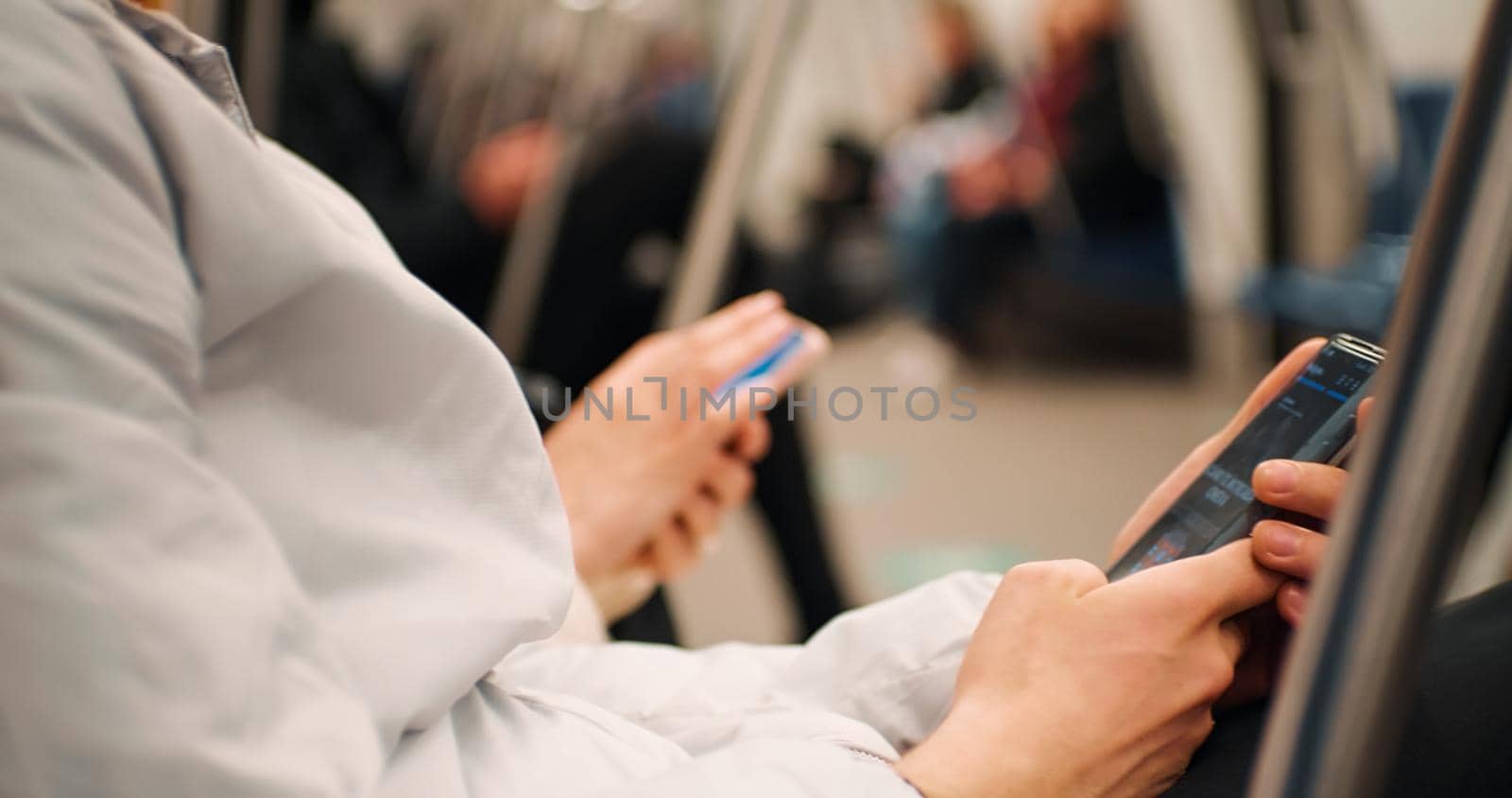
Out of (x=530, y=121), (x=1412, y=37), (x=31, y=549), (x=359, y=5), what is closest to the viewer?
(x=31, y=549)

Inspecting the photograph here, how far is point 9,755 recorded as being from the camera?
0.22m

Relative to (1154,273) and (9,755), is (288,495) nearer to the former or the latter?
(9,755)

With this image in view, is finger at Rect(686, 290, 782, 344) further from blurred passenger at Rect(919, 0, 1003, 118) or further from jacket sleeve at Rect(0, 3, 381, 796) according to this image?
blurred passenger at Rect(919, 0, 1003, 118)

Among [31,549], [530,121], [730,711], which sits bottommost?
[530,121]

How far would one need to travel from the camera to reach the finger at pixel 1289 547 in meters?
0.32

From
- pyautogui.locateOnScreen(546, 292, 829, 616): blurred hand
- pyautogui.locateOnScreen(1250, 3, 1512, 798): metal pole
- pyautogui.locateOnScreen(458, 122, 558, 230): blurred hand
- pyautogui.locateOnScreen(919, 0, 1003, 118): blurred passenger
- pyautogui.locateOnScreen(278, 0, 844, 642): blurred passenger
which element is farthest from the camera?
pyautogui.locateOnScreen(919, 0, 1003, 118): blurred passenger

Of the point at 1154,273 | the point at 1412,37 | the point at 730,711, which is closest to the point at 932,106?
the point at 1154,273

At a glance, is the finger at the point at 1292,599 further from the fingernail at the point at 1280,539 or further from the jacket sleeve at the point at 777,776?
the jacket sleeve at the point at 777,776

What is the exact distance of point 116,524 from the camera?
9.0 inches

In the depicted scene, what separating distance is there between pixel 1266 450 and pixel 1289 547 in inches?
1.7

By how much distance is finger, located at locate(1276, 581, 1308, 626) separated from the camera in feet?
1.06

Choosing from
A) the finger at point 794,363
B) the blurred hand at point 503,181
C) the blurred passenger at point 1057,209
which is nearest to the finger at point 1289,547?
the finger at point 794,363

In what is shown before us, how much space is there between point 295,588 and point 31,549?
0.06 meters

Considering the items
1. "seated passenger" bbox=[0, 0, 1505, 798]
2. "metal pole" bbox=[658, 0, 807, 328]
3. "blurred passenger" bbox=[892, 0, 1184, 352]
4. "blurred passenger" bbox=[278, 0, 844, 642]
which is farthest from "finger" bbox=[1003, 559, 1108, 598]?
"blurred passenger" bbox=[892, 0, 1184, 352]
